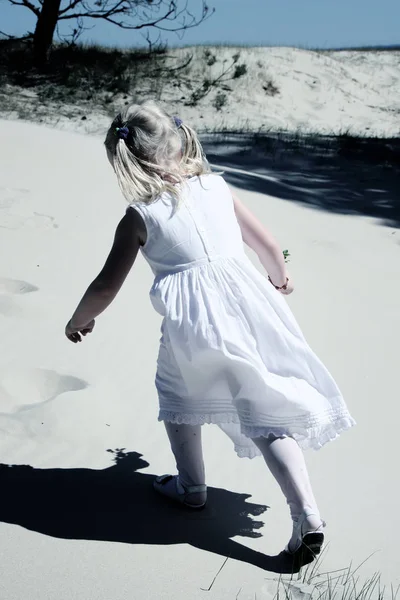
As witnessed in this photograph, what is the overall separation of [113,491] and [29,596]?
0.65 metres

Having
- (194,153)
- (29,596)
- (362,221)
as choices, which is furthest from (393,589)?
(362,221)

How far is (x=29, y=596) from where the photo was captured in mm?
2111

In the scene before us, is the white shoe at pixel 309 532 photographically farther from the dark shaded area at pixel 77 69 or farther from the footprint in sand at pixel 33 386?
the dark shaded area at pixel 77 69

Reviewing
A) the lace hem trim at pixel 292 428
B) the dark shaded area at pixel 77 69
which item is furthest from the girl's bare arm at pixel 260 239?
the dark shaded area at pixel 77 69

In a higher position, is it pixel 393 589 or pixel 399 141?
pixel 399 141

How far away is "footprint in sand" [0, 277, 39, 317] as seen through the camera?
13.3 ft

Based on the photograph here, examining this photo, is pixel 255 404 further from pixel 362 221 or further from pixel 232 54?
pixel 232 54

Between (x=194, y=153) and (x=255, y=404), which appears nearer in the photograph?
(x=255, y=404)

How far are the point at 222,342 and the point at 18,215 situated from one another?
353cm

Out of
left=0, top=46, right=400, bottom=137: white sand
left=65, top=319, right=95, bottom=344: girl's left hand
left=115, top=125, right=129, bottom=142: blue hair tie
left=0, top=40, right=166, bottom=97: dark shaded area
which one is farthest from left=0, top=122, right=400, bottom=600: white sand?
left=0, top=40, right=166, bottom=97: dark shaded area

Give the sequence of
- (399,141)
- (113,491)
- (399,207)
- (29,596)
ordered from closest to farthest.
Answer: (29,596) < (113,491) < (399,207) < (399,141)

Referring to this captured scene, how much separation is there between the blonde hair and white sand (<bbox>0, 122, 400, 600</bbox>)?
1.01 meters

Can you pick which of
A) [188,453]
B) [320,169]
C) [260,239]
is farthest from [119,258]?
[320,169]

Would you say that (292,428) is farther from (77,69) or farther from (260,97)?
(77,69)
